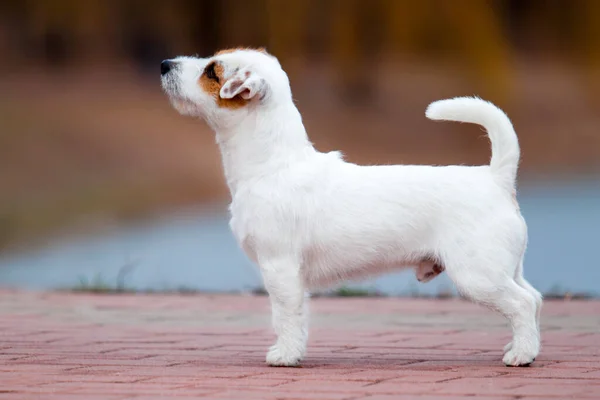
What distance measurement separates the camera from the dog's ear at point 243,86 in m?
5.02

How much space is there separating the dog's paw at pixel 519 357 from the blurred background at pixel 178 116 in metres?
3.90

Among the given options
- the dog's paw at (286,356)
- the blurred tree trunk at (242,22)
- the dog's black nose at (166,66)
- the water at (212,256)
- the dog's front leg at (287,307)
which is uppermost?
the blurred tree trunk at (242,22)

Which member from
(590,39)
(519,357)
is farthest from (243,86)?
(590,39)

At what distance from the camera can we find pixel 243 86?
500cm

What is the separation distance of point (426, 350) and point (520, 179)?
3.53m

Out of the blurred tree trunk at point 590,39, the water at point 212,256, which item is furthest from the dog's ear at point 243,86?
the blurred tree trunk at point 590,39

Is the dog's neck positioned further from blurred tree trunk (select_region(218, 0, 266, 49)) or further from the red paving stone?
blurred tree trunk (select_region(218, 0, 266, 49))

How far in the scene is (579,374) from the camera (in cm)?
472

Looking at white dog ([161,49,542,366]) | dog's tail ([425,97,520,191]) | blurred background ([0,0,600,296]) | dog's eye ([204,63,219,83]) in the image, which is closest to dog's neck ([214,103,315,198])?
white dog ([161,49,542,366])

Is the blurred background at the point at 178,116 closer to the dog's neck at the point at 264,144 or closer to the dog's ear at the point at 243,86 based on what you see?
the dog's neck at the point at 264,144

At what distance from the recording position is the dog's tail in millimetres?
5094

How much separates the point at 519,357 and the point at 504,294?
28 cm

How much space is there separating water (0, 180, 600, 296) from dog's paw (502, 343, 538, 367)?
3.61 m

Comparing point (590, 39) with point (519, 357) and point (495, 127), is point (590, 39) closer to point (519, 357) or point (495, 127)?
point (495, 127)
